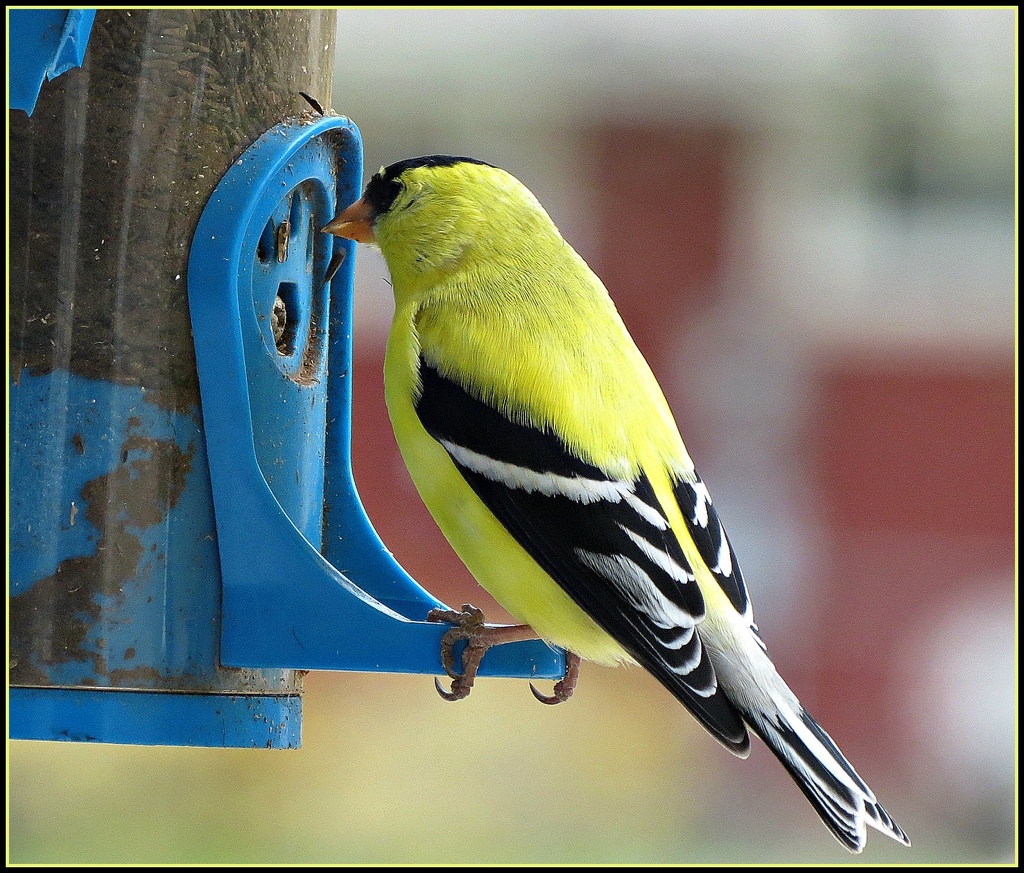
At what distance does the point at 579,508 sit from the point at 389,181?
3.06 ft

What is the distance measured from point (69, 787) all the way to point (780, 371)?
17.7ft

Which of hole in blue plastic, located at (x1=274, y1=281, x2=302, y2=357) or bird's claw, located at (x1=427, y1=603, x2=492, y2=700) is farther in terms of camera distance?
hole in blue plastic, located at (x1=274, y1=281, x2=302, y2=357)

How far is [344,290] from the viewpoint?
10.0 ft

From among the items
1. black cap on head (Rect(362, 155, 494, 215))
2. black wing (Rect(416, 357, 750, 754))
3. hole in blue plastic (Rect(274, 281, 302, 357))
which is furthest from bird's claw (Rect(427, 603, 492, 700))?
black cap on head (Rect(362, 155, 494, 215))

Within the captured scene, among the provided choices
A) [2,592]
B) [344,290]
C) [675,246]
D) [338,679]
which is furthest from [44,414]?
[675,246]

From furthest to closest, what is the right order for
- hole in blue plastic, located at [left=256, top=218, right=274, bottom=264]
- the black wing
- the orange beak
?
the orange beak, hole in blue plastic, located at [left=256, top=218, right=274, bottom=264], the black wing

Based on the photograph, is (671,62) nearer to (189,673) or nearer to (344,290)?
(344,290)

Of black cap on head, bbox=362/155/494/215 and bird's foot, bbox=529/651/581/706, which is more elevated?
black cap on head, bbox=362/155/494/215

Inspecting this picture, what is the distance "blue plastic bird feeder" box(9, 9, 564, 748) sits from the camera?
2498mm

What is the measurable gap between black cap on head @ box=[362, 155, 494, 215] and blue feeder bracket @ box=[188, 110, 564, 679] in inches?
5.6

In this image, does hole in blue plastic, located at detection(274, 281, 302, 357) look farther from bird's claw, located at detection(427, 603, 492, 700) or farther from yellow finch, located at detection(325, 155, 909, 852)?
bird's claw, located at detection(427, 603, 492, 700)

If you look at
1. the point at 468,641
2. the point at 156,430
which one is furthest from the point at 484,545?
the point at 156,430

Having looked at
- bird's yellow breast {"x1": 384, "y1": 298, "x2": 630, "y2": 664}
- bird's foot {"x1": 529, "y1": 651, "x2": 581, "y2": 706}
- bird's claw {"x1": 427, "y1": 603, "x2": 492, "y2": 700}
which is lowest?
bird's foot {"x1": 529, "y1": 651, "x2": 581, "y2": 706}

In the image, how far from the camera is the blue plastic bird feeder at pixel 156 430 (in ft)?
8.20
